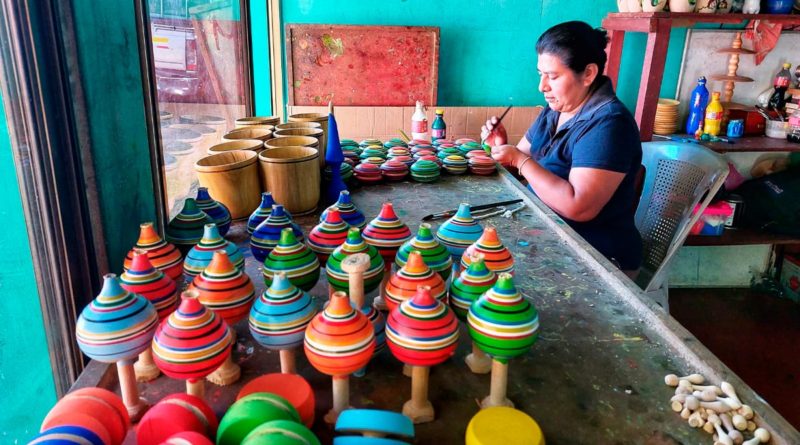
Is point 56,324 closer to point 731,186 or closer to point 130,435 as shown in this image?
point 130,435

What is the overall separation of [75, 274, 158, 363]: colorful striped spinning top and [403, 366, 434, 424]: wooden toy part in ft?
1.26

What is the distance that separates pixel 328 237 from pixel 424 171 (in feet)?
3.28

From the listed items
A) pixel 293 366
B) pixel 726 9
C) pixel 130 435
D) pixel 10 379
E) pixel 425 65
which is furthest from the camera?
pixel 425 65

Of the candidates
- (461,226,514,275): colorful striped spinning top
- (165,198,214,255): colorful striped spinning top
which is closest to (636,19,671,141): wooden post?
(461,226,514,275): colorful striped spinning top

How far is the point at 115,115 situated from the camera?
1.16m

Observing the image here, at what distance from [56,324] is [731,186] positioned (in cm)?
380

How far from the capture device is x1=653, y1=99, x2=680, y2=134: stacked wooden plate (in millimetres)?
3402

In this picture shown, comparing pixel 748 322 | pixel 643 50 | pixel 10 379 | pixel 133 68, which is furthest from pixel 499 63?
pixel 10 379

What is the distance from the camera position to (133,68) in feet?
4.05

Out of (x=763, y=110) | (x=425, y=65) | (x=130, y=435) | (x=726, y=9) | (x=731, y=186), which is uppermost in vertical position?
(x=726, y=9)

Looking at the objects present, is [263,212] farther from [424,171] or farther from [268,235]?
[424,171]

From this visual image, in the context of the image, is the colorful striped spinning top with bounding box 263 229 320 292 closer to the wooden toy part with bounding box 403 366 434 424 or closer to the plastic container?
the wooden toy part with bounding box 403 366 434 424

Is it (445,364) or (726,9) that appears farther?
(726,9)

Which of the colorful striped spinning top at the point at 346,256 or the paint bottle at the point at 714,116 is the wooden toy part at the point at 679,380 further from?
the paint bottle at the point at 714,116
